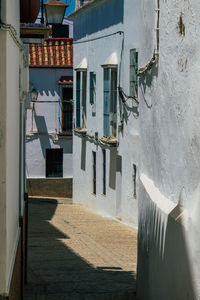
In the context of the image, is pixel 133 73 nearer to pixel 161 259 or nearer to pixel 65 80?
pixel 161 259

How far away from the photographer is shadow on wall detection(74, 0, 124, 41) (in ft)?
66.2

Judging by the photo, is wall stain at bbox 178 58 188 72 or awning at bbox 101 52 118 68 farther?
awning at bbox 101 52 118 68

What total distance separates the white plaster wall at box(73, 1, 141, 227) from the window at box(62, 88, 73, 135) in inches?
162

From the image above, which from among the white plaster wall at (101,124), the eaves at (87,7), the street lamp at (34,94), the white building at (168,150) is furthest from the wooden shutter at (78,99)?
the white building at (168,150)

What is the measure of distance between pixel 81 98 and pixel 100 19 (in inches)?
140

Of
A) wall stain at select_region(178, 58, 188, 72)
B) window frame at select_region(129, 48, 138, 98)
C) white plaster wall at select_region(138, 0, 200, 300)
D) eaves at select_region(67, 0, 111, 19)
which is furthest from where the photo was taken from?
eaves at select_region(67, 0, 111, 19)

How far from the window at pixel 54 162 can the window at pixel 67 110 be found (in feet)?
3.48

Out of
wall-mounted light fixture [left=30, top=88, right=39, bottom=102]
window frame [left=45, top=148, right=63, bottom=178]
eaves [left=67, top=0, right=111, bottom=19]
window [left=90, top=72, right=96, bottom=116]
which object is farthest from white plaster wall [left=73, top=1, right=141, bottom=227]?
window frame [left=45, top=148, right=63, bottom=178]

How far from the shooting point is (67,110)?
30859 mm

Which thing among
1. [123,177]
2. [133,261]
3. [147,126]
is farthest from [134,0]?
[147,126]

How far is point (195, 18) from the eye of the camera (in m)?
6.00

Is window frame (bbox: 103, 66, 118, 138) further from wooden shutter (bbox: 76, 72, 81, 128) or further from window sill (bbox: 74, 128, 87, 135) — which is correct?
wooden shutter (bbox: 76, 72, 81, 128)

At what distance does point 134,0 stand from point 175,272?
12565mm

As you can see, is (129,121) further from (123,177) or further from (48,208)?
(48,208)
